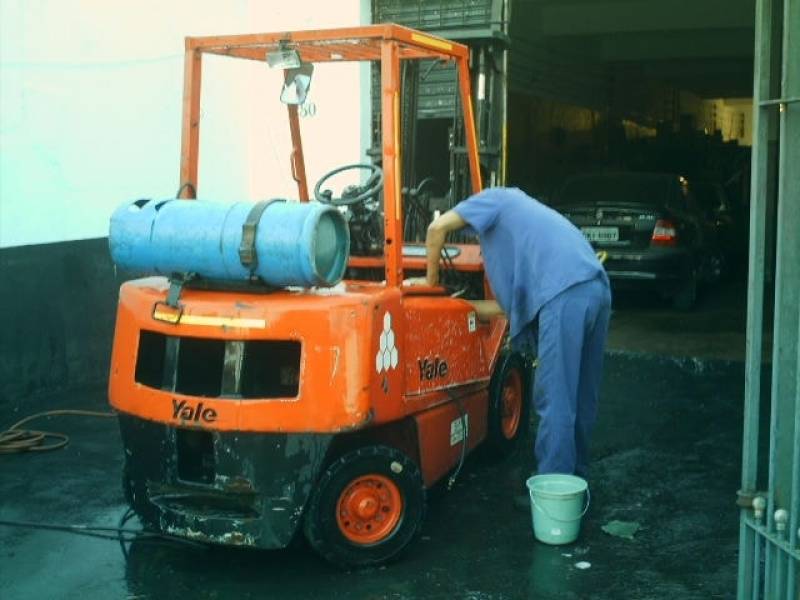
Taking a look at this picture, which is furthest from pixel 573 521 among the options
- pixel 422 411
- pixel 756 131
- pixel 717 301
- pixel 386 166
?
pixel 717 301

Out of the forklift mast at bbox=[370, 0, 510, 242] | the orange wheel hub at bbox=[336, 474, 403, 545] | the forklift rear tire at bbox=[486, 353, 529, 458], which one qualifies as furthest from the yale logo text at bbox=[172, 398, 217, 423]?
the forklift mast at bbox=[370, 0, 510, 242]

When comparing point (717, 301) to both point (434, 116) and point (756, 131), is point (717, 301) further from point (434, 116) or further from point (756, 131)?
point (756, 131)

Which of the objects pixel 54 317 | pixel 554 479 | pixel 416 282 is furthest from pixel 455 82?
pixel 554 479

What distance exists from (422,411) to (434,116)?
235 inches

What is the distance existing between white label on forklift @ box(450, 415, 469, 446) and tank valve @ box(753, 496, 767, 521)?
2.08 meters

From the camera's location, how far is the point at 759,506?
379 centimetres

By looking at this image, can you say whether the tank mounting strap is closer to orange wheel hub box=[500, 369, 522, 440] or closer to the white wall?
orange wheel hub box=[500, 369, 522, 440]

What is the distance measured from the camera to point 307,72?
545cm

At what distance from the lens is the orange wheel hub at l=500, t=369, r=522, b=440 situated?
6.66m

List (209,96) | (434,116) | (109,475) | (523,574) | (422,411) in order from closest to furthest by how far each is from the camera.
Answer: (523,574)
(422,411)
(109,475)
(209,96)
(434,116)

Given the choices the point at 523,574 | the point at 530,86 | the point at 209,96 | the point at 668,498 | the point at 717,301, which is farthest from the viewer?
the point at 530,86

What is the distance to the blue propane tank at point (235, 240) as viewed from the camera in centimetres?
465

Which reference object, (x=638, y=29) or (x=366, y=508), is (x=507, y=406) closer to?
(x=366, y=508)

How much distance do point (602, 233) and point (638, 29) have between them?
20.4ft
